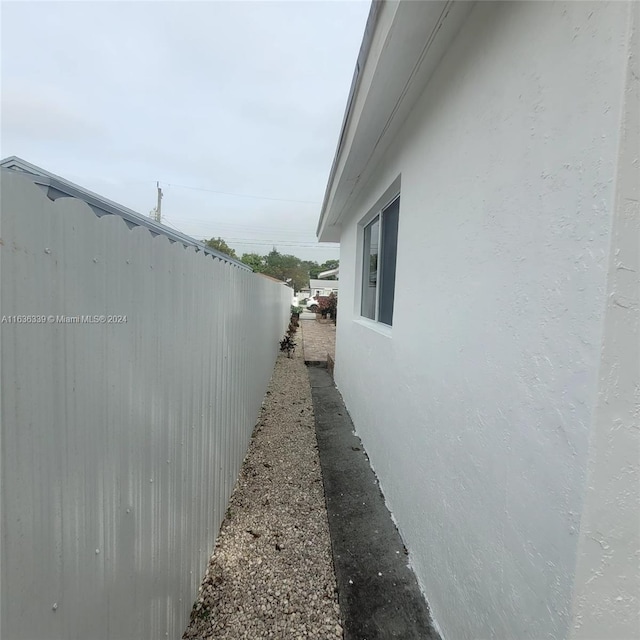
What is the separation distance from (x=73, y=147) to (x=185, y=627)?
53.2 feet

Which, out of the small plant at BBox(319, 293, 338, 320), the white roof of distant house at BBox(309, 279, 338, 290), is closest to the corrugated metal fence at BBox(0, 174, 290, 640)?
the small plant at BBox(319, 293, 338, 320)

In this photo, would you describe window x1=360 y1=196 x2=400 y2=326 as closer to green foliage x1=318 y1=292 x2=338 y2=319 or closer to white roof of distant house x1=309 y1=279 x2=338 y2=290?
green foliage x1=318 y1=292 x2=338 y2=319

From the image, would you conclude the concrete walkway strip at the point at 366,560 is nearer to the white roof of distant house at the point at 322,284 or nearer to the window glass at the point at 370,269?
the window glass at the point at 370,269

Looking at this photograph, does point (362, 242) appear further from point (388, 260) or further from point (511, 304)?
point (511, 304)

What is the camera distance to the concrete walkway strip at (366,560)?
1.74m

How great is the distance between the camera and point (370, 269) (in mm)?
4234

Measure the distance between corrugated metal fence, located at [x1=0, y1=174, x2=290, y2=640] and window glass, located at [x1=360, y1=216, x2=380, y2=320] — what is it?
101 inches

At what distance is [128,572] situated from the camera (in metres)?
1.14

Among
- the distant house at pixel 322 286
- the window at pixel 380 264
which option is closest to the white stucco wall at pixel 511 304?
the window at pixel 380 264

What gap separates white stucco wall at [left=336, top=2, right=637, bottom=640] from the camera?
0.90 m

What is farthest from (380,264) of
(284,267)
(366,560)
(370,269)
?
(284,267)

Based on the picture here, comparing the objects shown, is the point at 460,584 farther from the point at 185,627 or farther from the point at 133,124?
the point at 133,124

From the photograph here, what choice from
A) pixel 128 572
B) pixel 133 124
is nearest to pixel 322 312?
pixel 133 124

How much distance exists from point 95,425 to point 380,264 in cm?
321
